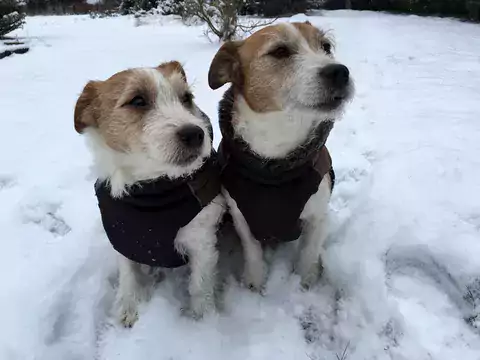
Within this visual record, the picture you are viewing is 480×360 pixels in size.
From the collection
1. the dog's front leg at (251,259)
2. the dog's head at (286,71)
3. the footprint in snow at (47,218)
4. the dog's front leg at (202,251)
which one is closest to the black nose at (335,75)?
the dog's head at (286,71)

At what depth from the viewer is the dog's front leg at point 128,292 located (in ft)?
9.36

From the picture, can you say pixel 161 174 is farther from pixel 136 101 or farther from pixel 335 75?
pixel 335 75

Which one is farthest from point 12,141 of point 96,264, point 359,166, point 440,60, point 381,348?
point 440,60

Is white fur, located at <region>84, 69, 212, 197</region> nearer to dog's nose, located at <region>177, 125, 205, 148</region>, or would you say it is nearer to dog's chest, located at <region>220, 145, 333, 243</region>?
dog's nose, located at <region>177, 125, 205, 148</region>

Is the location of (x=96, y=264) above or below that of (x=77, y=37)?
above

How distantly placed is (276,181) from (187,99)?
0.79 m

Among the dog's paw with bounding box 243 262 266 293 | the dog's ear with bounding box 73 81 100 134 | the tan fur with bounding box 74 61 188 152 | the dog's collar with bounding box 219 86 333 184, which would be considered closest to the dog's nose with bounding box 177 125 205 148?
the tan fur with bounding box 74 61 188 152

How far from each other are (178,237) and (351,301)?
1226 millimetres

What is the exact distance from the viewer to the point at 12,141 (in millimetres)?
4863

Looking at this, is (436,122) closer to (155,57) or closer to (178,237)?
(178,237)

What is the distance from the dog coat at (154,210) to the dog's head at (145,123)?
103 mm

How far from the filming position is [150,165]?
8.34 ft

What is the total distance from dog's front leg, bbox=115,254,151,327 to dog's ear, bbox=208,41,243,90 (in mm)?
1383

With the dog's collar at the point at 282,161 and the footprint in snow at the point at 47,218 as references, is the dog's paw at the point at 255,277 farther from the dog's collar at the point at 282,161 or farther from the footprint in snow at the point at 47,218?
the footprint in snow at the point at 47,218
